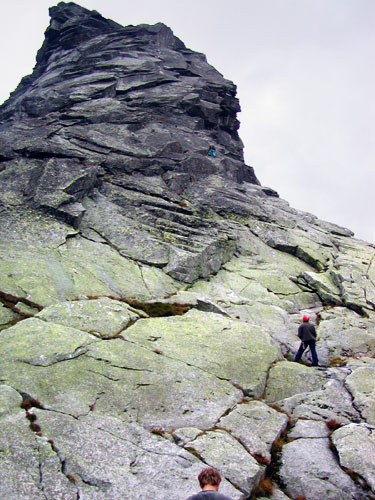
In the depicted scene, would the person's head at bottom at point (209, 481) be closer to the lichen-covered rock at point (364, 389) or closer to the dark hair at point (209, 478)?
the dark hair at point (209, 478)

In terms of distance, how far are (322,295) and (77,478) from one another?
89.8ft

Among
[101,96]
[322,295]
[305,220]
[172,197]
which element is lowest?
[322,295]

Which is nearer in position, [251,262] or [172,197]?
[251,262]

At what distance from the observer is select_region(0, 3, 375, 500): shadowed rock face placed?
15.3 metres

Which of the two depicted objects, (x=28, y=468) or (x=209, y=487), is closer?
(x=209, y=487)

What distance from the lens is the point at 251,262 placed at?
1540 inches

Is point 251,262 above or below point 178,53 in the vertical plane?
below

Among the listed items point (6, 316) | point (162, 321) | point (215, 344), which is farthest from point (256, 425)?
point (6, 316)

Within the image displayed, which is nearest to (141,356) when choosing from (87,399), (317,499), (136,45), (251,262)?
(87,399)

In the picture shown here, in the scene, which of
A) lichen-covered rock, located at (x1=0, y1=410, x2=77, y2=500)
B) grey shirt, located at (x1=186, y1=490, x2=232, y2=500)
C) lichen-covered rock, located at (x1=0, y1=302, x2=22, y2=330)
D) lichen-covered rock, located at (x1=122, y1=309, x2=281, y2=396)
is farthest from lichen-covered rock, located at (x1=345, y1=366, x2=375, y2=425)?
lichen-covered rock, located at (x1=0, y1=302, x2=22, y2=330)

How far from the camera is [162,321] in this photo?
25531 millimetres

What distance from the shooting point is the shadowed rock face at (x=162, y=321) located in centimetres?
1526

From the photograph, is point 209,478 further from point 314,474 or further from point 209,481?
point 314,474

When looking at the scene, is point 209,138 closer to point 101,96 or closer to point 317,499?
point 101,96
